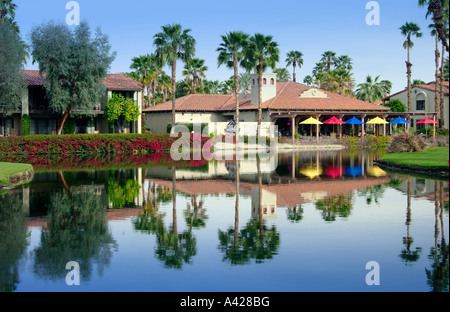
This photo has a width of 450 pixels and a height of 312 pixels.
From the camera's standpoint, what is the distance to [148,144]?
159 feet

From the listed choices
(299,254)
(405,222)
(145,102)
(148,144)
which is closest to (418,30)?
(148,144)

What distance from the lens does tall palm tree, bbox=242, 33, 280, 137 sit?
184ft

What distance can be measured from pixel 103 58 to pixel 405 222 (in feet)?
132

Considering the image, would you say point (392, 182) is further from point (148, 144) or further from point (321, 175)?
point (148, 144)

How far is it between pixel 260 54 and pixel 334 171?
28695 mm

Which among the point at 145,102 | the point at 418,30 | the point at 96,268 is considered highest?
the point at 418,30

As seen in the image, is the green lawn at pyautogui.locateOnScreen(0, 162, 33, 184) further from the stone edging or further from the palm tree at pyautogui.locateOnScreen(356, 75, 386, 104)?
the palm tree at pyautogui.locateOnScreen(356, 75, 386, 104)

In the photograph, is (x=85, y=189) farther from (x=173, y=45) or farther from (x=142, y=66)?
(x=142, y=66)

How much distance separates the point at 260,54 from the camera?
56031 mm

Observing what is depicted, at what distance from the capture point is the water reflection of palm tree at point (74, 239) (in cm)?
1014

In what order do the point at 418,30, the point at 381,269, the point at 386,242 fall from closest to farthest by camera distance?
the point at 381,269
the point at 386,242
the point at 418,30

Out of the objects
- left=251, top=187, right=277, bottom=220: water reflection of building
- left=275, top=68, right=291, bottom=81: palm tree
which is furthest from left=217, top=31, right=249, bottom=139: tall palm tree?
left=275, top=68, right=291, bottom=81: palm tree

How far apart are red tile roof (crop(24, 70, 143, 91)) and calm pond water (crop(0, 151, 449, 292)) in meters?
32.0

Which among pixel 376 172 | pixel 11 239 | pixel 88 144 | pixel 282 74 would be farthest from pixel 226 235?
pixel 282 74
